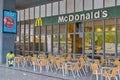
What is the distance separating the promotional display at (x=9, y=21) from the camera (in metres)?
17.7

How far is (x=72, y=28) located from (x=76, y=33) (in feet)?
1.93

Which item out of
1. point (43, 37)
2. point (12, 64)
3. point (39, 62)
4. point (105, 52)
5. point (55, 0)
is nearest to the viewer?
point (39, 62)

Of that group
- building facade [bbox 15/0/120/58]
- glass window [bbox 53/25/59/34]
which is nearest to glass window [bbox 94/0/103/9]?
building facade [bbox 15/0/120/58]

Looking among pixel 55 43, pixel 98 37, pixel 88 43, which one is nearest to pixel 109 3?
pixel 98 37

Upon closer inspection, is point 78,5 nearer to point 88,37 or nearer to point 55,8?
point 88,37

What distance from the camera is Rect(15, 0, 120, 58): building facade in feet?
49.1

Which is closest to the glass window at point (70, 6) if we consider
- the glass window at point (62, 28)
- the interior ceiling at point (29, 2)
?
the glass window at point (62, 28)

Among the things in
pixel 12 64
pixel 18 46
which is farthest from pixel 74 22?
pixel 18 46

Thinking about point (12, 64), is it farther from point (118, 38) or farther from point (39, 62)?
point (118, 38)

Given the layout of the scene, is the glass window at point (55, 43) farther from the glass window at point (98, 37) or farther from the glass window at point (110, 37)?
the glass window at point (110, 37)

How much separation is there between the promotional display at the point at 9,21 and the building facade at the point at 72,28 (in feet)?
10.1

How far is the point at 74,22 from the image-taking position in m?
17.4

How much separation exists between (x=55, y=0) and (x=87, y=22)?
3681 millimetres

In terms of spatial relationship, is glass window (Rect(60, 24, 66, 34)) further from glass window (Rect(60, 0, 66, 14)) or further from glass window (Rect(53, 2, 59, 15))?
glass window (Rect(53, 2, 59, 15))
